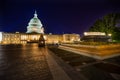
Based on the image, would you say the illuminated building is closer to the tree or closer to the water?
the tree

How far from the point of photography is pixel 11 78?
23.6 ft

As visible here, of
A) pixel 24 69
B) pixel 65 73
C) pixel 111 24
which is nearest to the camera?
pixel 65 73

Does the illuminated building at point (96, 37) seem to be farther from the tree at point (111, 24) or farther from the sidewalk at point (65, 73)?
the sidewalk at point (65, 73)

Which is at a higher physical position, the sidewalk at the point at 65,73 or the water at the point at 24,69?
the water at the point at 24,69

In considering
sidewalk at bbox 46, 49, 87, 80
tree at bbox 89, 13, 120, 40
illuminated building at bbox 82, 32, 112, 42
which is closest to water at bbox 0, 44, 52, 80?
sidewalk at bbox 46, 49, 87, 80

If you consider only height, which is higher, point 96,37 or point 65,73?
point 96,37

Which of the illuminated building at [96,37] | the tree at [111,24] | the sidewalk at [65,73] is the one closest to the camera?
the sidewalk at [65,73]

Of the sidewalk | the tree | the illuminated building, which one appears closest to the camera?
the sidewalk

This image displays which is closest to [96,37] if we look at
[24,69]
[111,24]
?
[111,24]

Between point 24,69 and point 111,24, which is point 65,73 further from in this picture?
point 111,24

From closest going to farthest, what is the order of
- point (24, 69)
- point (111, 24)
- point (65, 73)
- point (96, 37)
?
point (65, 73), point (24, 69), point (96, 37), point (111, 24)

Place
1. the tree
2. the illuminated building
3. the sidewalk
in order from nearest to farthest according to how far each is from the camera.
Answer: the sidewalk < the illuminated building < the tree

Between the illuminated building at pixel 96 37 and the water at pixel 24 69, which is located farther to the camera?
the illuminated building at pixel 96 37

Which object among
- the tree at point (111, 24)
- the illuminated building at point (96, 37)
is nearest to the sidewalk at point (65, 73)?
the illuminated building at point (96, 37)
